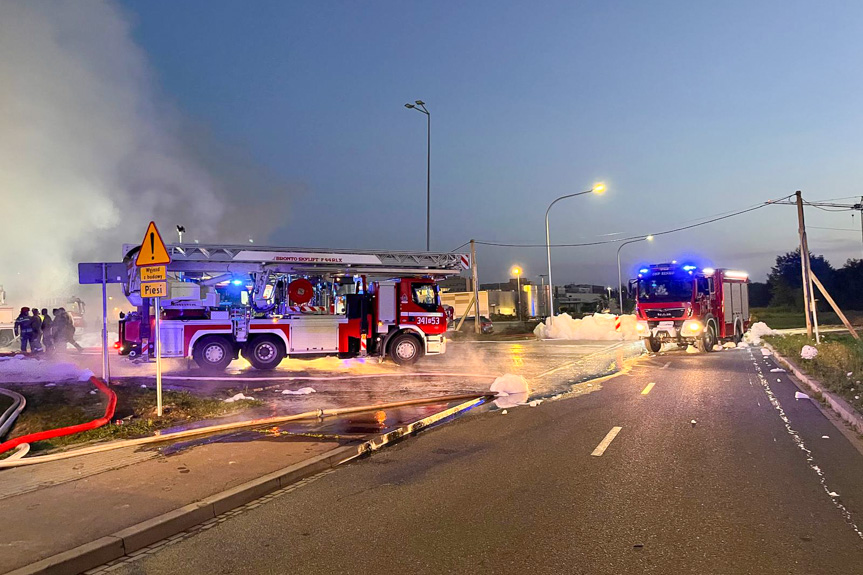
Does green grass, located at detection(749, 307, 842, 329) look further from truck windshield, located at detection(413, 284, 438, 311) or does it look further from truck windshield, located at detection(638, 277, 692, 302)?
truck windshield, located at detection(413, 284, 438, 311)

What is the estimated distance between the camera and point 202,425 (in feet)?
30.0

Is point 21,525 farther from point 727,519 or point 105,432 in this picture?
point 727,519

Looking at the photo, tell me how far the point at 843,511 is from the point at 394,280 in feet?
46.3

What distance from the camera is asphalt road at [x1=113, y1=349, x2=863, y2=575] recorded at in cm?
445

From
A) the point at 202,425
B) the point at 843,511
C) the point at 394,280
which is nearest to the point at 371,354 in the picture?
the point at 394,280

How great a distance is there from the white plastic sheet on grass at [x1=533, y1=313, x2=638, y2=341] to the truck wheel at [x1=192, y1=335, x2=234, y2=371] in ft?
70.2

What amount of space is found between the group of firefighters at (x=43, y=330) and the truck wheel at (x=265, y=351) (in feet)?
26.2

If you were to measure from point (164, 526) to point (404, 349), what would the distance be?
44.3 ft

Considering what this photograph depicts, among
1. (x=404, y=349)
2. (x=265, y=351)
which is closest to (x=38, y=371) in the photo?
(x=265, y=351)

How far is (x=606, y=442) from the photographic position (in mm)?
8172

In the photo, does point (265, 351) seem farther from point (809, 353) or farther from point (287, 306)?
point (809, 353)

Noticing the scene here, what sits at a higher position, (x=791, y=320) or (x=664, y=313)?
(x=664, y=313)

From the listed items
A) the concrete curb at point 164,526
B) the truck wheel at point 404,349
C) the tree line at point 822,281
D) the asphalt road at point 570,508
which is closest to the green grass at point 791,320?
the tree line at point 822,281

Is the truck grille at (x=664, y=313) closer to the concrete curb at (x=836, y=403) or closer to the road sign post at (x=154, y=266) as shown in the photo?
the concrete curb at (x=836, y=403)
